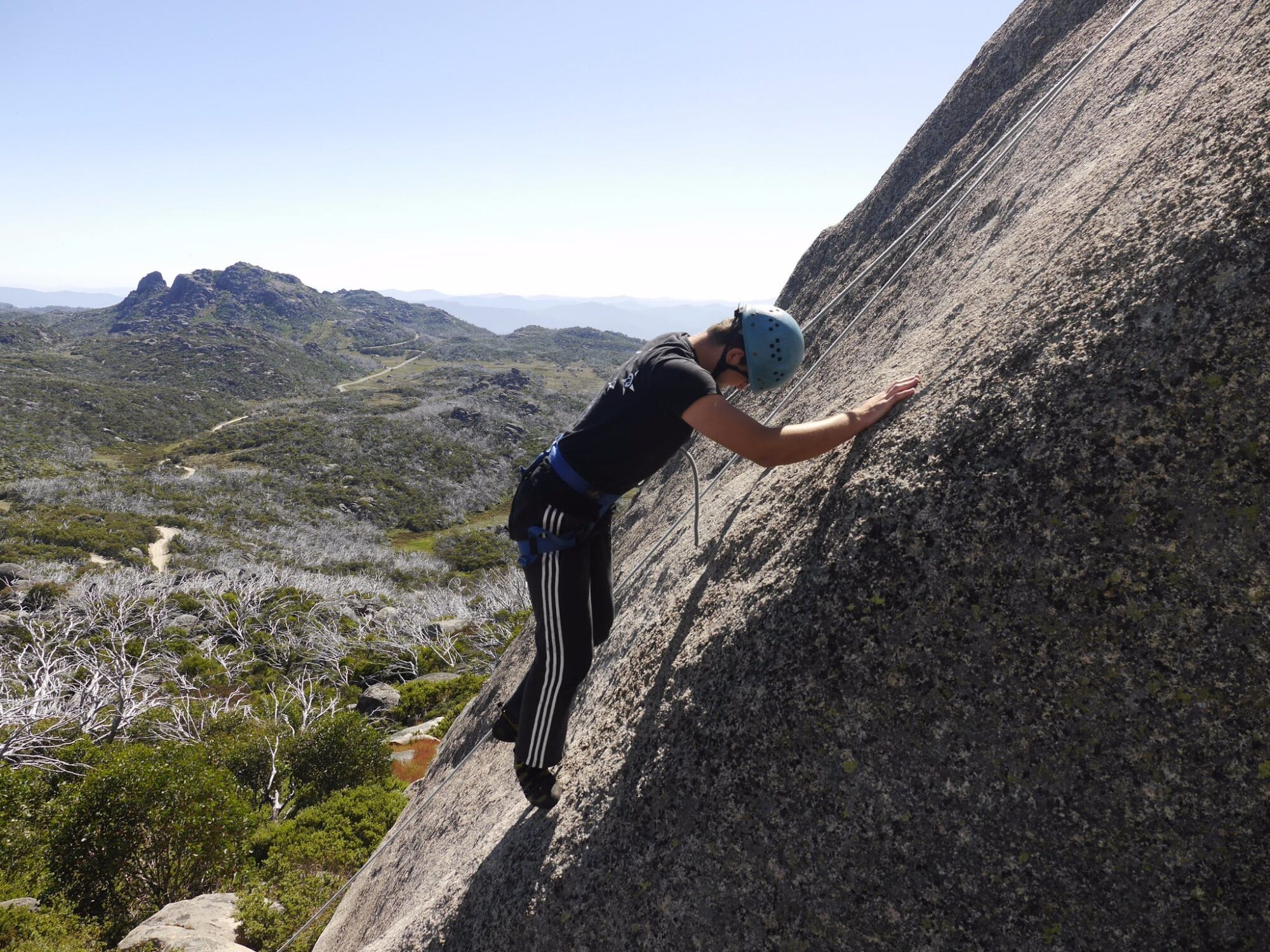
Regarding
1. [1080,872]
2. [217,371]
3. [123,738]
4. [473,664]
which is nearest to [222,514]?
[473,664]

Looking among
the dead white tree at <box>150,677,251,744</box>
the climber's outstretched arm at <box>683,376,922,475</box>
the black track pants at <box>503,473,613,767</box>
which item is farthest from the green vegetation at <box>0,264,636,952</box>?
the climber's outstretched arm at <box>683,376,922,475</box>

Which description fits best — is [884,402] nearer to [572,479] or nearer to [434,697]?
[572,479]

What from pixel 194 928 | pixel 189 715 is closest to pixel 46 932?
pixel 194 928

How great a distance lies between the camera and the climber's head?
2.98 meters

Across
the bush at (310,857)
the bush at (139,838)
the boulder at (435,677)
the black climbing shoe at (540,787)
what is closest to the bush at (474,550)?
the boulder at (435,677)

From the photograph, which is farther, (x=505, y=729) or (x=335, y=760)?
(x=335, y=760)

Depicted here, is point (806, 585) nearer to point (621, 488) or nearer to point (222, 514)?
point (621, 488)

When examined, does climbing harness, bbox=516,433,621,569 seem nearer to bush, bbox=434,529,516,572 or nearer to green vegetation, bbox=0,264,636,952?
green vegetation, bbox=0,264,636,952

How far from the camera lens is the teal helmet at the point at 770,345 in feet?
9.78

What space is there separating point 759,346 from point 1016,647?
1.60 meters

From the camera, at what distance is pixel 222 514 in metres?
50.1

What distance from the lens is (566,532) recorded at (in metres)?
3.16

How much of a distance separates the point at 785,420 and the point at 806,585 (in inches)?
107

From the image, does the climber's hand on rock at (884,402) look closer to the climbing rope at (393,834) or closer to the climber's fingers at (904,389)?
the climber's fingers at (904,389)
